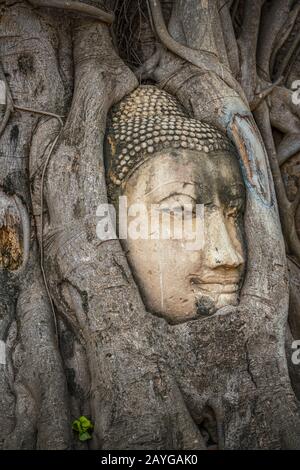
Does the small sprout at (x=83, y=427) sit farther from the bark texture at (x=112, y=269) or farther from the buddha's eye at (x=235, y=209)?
the buddha's eye at (x=235, y=209)

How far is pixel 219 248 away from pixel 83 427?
104cm

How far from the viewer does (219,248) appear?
13.3 feet

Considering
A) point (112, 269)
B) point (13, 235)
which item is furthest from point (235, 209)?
point (13, 235)

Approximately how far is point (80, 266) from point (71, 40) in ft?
4.40

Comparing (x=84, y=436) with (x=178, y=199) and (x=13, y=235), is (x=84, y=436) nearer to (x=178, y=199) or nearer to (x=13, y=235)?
(x=13, y=235)

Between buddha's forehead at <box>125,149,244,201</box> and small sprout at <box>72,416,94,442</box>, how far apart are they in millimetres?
1082

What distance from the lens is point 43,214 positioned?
425cm

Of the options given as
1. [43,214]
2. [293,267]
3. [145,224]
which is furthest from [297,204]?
[43,214]

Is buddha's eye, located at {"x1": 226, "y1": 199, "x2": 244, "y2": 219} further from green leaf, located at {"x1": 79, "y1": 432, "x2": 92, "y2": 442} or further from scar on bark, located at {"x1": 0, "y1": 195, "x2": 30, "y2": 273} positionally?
green leaf, located at {"x1": 79, "y1": 432, "x2": 92, "y2": 442}

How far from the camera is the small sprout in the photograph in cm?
379

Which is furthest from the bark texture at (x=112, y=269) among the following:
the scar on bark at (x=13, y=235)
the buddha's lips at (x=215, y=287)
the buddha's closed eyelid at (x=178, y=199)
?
the buddha's closed eyelid at (x=178, y=199)

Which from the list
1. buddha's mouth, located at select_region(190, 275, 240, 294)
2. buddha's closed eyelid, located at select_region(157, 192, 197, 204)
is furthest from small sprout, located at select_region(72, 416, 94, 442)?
buddha's closed eyelid, located at select_region(157, 192, 197, 204)

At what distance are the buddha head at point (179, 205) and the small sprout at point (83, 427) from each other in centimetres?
60

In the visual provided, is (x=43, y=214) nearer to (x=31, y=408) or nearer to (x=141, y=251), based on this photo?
(x=141, y=251)
